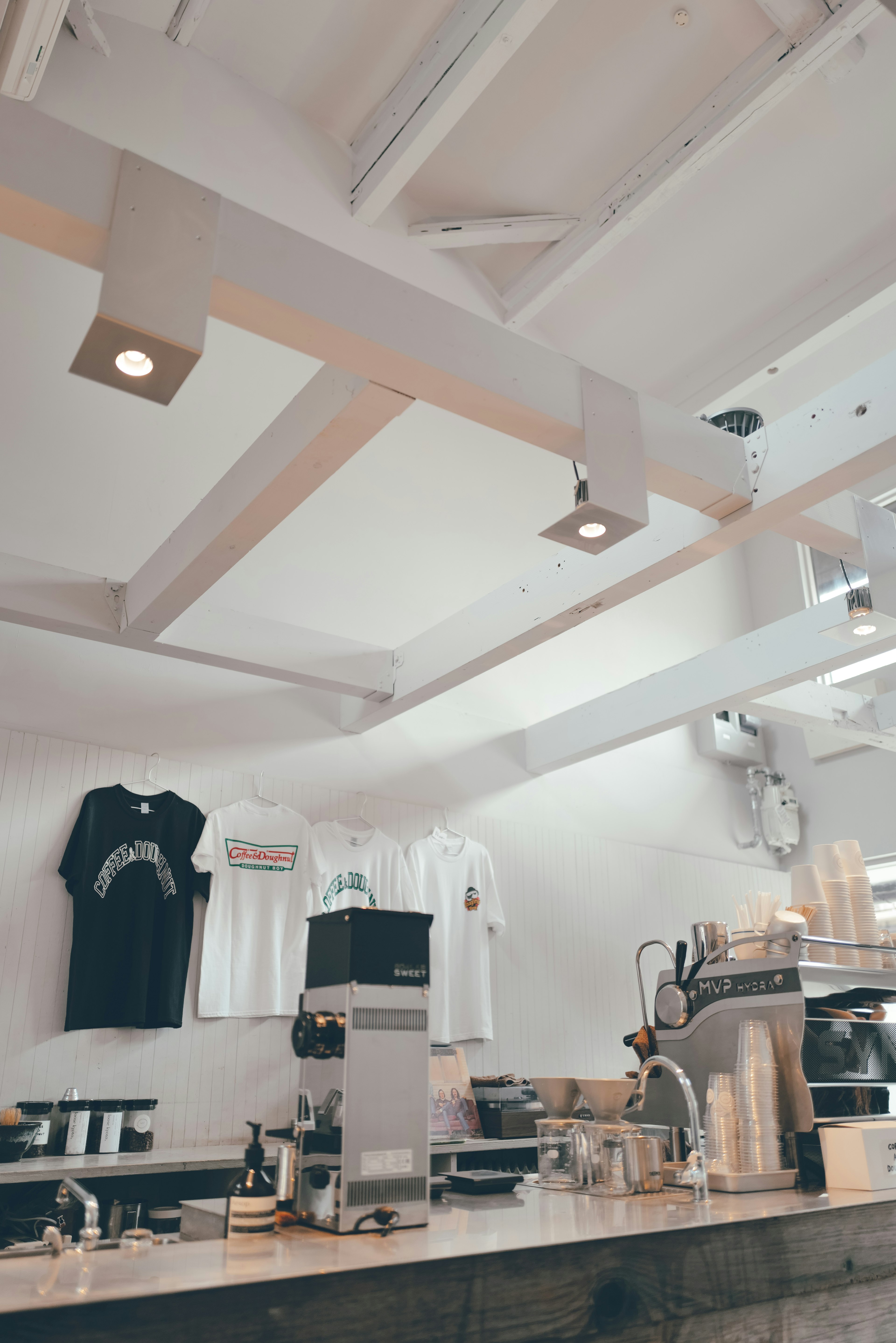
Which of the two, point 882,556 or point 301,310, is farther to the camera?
point 882,556

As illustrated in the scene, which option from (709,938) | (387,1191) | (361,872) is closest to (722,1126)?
(709,938)

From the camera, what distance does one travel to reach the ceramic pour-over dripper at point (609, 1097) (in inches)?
112

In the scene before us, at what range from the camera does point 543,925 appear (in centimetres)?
539

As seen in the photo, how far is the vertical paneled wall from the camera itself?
3.75 meters

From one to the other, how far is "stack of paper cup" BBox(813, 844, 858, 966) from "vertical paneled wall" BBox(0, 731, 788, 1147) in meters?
1.33

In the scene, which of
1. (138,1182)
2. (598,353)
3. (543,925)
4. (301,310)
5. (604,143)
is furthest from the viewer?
(598,353)

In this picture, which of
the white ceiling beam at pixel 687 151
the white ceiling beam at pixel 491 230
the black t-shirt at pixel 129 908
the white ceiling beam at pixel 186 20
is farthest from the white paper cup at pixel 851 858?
the white ceiling beam at pixel 186 20

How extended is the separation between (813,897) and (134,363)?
4.05m

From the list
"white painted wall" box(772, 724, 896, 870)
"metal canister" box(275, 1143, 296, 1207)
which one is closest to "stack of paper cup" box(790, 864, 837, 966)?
"white painted wall" box(772, 724, 896, 870)

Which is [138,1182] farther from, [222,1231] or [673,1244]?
[673,1244]

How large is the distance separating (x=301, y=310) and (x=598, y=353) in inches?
163

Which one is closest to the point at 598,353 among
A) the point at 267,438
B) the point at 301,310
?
the point at 267,438

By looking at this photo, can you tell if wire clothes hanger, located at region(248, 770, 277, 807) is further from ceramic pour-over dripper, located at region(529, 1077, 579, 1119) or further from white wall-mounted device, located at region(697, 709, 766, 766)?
white wall-mounted device, located at region(697, 709, 766, 766)

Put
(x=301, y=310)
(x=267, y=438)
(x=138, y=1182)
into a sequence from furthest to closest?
(x=138, y=1182)
(x=267, y=438)
(x=301, y=310)
